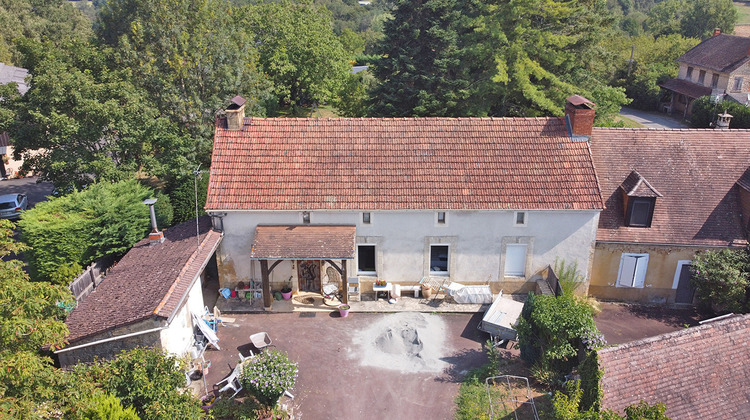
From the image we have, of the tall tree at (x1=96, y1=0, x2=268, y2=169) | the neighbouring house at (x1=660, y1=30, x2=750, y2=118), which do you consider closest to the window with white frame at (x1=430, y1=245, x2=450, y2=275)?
the tall tree at (x1=96, y1=0, x2=268, y2=169)

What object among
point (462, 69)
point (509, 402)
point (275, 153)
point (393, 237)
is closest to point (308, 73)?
point (462, 69)

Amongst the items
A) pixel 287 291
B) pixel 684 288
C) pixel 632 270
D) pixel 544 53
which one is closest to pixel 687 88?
pixel 544 53

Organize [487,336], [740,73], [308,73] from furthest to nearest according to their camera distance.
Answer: [740,73] → [308,73] → [487,336]

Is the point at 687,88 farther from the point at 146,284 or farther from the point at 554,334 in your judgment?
the point at 146,284

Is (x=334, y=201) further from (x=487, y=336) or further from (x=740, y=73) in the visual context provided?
(x=740, y=73)

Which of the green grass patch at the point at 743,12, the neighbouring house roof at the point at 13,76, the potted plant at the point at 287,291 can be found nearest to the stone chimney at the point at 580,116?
the potted plant at the point at 287,291
